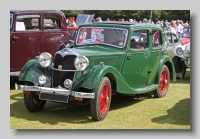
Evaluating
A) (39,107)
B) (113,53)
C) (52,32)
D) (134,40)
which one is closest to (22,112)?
(39,107)

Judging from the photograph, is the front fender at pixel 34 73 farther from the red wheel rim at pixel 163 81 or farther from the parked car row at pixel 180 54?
the parked car row at pixel 180 54

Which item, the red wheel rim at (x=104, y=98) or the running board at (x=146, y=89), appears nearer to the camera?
the red wheel rim at (x=104, y=98)

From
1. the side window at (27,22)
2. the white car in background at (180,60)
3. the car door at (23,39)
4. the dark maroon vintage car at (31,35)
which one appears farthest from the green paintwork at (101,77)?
the white car in background at (180,60)

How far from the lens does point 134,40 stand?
23.1 ft

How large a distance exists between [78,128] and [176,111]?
6.76 feet

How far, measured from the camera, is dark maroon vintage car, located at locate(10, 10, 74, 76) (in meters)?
8.44

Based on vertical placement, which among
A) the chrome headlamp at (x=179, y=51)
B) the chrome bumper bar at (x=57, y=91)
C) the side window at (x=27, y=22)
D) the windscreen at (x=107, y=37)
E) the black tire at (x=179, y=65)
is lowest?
the chrome bumper bar at (x=57, y=91)

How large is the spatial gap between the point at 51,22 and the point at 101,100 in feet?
12.5

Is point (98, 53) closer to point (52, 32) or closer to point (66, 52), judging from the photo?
point (66, 52)

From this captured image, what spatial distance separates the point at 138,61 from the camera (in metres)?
7.05

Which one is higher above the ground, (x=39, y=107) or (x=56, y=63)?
(x=56, y=63)

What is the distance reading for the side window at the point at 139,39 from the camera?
700 centimetres

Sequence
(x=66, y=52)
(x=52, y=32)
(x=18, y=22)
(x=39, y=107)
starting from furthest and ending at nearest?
1. (x=52, y=32)
2. (x=18, y=22)
3. (x=39, y=107)
4. (x=66, y=52)

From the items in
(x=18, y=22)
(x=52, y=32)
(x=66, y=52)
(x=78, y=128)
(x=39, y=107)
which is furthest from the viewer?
(x=52, y=32)
